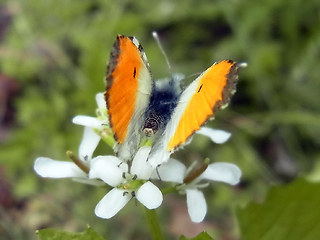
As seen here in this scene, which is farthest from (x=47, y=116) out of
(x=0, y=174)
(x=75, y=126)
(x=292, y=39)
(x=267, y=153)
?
(x=292, y=39)

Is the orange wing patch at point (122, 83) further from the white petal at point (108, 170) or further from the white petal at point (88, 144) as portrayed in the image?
the white petal at point (88, 144)

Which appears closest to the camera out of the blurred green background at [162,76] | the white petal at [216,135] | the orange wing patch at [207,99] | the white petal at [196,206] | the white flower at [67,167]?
the orange wing patch at [207,99]

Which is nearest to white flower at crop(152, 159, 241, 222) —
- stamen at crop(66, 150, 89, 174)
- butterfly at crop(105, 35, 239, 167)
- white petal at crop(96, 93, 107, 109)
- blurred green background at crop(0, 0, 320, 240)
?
butterfly at crop(105, 35, 239, 167)

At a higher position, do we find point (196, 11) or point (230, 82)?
point (230, 82)

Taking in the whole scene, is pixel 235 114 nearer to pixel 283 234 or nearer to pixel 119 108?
pixel 283 234

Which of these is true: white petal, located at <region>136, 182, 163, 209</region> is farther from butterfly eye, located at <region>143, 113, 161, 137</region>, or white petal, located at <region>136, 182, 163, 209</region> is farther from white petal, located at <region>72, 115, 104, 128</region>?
white petal, located at <region>72, 115, 104, 128</region>

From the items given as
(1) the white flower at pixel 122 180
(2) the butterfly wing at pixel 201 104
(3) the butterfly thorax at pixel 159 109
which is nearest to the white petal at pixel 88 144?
(1) the white flower at pixel 122 180

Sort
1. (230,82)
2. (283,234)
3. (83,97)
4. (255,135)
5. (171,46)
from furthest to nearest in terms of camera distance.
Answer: (171,46) < (255,135) < (83,97) < (283,234) < (230,82)
